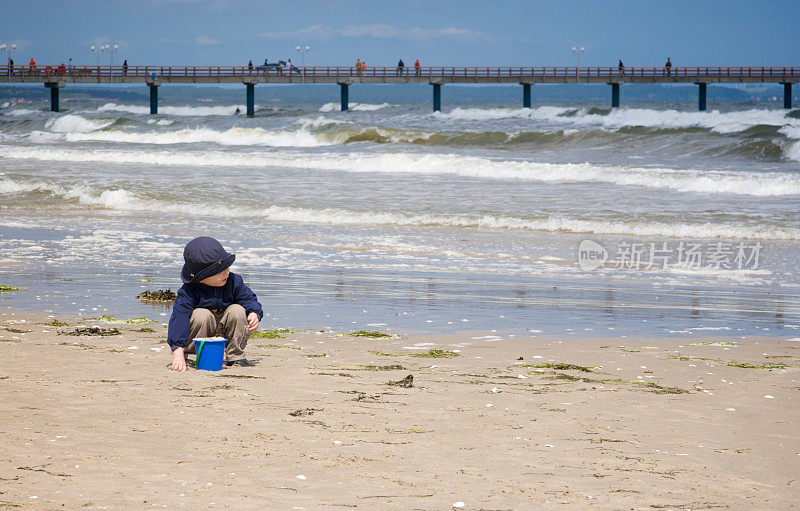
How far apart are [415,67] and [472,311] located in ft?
192

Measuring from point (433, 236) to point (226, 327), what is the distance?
8571mm

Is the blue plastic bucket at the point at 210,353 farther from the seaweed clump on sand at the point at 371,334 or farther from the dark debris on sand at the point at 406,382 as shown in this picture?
the seaweed clump on sand at the point at 371,334

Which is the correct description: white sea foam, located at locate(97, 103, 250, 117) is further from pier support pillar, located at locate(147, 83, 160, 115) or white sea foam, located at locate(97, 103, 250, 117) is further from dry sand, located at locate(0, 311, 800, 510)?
dry sand, located at locate(0, 311, 800, 510)

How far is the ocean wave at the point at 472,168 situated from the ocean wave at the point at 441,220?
5953mm

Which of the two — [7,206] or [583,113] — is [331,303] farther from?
[583,113]

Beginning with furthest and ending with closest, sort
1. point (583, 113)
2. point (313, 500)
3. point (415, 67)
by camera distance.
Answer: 1. point (415, 67)
2. point (583, 113)
3. point (313, 500)

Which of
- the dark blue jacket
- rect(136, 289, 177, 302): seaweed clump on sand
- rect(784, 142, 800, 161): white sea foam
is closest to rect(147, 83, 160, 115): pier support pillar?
rect(784, 142, 800, 161): white sea foam

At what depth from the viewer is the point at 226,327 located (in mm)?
5316

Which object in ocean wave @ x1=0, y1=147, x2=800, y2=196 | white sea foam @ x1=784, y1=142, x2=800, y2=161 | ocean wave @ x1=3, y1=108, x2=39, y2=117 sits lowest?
ocean wave @ x1=0, y1=147, x2=800, y2=196

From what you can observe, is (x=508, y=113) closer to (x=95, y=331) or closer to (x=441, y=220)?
(x=441, y=220)

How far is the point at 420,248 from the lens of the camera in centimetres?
1227

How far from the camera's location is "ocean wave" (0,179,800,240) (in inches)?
556

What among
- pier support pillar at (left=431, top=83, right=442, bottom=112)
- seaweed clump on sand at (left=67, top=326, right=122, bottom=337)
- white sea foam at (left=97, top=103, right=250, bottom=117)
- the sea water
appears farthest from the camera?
white sea foam at (left=97, top=103, right=250, bottom=117)

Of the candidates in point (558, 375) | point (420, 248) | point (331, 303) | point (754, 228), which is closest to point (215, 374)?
point (558, 375)
